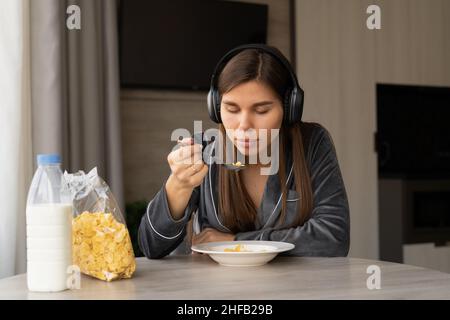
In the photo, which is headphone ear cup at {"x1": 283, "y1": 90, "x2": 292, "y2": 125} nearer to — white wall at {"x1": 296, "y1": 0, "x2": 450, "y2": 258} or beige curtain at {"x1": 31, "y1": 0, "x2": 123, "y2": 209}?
beige curtain at {"x1": 31, "y1": 0, "x2": 123, "y2": 209}

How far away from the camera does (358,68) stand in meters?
3.78

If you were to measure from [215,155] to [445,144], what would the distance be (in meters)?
2.85

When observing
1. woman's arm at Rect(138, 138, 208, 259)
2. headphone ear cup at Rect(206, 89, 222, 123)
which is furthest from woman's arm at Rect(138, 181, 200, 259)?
headphone ear cup at Rect(206, 89, 222, 123)

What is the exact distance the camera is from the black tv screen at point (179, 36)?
303 centimetres

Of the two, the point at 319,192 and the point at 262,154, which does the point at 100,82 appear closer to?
the point at 262,154

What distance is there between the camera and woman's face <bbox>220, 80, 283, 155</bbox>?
4.88 ft

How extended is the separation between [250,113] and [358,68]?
2.47m

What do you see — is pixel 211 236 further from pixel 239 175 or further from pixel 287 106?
pixel 287 106

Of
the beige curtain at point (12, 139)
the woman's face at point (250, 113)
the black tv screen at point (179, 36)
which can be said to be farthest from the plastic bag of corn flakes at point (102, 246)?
the black tv screen at point (179, 36)

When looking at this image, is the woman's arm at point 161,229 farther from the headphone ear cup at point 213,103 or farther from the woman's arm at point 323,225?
the headphone ear cup at point 213,103

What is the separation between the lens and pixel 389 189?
3.85m

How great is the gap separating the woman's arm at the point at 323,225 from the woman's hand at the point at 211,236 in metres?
0.03

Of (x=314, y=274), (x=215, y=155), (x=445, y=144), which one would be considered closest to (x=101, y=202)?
(x=314, y=274)

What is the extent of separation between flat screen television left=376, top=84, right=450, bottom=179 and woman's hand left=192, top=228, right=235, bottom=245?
2.59m
